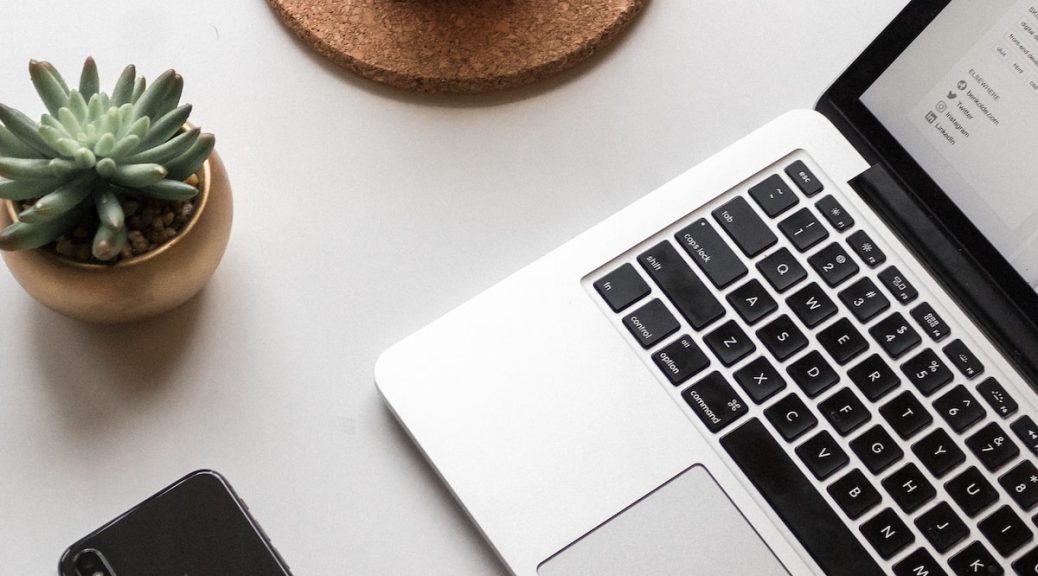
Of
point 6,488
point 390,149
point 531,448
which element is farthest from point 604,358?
point 6,488

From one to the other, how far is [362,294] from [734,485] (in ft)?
0.73

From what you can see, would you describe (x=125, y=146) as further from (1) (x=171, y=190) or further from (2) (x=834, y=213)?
(2) (x=834, y=213)

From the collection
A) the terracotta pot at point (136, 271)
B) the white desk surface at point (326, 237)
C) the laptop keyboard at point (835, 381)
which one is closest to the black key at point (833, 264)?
the laptop keyboard at point (835, 381)

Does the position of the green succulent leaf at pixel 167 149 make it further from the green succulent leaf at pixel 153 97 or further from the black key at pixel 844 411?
the black key at pixel 844 411

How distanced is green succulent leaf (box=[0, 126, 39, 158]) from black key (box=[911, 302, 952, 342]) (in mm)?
446

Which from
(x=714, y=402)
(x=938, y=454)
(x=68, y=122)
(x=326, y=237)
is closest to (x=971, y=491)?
(x=938, y=454)

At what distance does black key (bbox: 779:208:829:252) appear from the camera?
0.57 metres

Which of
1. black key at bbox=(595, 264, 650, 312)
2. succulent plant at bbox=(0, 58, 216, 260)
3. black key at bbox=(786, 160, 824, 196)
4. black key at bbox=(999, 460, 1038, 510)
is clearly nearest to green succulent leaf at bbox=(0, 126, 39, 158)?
succulent plant at bbox=(0, 58, 216, 260)

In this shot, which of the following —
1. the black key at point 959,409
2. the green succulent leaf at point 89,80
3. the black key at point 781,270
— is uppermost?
the green succulent leaf at point 89,80

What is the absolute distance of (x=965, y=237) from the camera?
1.86ft

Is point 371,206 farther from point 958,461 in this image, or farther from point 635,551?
point 958,461

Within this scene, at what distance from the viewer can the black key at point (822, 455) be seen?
0.53 metres

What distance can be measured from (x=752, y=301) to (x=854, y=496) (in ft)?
A: 0.37

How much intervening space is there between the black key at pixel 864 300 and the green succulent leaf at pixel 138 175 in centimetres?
35
